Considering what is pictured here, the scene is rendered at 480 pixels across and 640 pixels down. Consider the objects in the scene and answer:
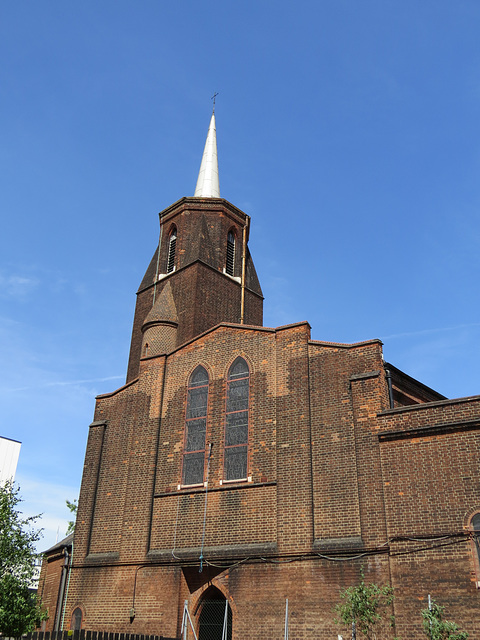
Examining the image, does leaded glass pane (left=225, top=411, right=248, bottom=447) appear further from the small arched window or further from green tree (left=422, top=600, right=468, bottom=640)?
green tree (left=422, top=600, right=468, bottom=640)

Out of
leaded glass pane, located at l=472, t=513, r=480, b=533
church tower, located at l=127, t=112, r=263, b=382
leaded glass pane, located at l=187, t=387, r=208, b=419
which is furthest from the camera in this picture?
church tower, located at l=127, t=112, r=263, b=382

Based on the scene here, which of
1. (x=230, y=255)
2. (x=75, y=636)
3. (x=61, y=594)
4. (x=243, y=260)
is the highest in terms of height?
(x=230, y=255)

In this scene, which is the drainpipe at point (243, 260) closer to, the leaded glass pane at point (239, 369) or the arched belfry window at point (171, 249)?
the arched belfry window at point (171, 249)

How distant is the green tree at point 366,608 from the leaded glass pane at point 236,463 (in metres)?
5.25

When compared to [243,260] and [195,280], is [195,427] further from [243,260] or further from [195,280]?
[243,260]

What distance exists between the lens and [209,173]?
3475 centimetres

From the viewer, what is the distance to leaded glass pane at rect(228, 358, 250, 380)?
2086cm

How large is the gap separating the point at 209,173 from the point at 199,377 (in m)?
16.5

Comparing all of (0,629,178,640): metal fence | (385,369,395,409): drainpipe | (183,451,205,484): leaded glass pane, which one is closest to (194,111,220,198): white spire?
(183,451,205,484): leaded glass pane

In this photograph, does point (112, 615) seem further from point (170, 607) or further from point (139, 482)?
point (139, 482)

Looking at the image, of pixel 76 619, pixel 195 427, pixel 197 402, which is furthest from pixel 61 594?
pixel 197 402

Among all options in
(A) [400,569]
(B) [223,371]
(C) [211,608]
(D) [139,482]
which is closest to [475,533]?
(A) [400,569]

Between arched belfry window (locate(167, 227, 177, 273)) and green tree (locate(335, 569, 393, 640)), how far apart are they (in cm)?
1827

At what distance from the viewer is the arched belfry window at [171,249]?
2983cm
